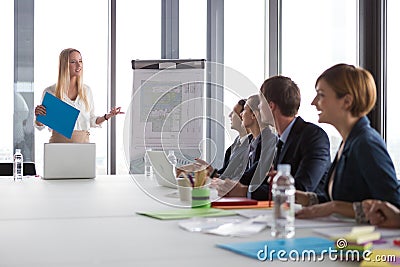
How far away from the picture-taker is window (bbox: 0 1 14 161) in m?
7.21

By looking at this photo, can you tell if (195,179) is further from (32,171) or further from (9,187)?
(32,171)

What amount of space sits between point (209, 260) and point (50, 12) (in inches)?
245

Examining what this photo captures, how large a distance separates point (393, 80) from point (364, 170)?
10.8 feet

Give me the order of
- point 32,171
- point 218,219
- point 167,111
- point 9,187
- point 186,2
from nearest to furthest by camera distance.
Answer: point 218,219 < point 9,187 < point 32,171 < point 167,111 < point 186,2

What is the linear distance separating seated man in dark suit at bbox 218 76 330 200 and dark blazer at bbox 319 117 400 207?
47 cm

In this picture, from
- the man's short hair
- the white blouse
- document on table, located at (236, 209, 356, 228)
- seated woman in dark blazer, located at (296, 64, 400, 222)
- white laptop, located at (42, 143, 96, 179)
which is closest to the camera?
document on table, located at (236, 209, 356, 228)

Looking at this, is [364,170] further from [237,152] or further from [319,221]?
[237,152]

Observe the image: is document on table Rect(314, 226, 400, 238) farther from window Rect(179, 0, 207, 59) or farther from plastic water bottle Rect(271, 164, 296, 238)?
window Rect(179, 0, 207, 59)

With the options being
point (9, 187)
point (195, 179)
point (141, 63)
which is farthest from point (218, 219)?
point (141, 63)

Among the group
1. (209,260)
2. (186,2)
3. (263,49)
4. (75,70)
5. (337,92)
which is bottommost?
(209,260)

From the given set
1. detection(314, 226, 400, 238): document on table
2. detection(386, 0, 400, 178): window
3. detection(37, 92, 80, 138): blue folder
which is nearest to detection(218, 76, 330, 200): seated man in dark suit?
detection(314, 226, 400, 238): document on table

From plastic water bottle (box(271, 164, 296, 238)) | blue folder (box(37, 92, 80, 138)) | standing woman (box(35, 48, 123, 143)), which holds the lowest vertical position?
plastic water bottle (box(271, 164, 296, 238))

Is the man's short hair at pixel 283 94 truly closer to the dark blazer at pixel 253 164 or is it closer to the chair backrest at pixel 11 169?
the dark blazer at pixel 253 164

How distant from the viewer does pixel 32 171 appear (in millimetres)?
5641
